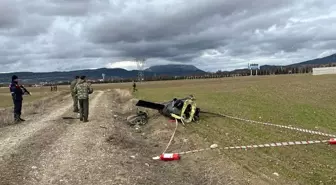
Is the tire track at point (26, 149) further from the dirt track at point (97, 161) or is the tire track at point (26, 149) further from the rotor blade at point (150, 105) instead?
the rotor blade at point (150, 105)

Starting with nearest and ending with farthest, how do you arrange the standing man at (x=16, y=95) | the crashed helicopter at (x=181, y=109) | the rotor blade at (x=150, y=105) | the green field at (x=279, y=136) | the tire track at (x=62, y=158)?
the tire track at (x=62, y=158), the green field at (x=279, y=136), the crashed helicopter at (x=181, y=109), the rotor blade at (x=150, y=105), the standing man at (x=16, y=95)

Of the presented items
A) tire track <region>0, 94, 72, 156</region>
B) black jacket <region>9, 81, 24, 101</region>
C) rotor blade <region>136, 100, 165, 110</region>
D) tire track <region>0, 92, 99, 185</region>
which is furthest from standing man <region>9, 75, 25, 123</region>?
rotor blade <region>136, 100, 165, 110</region>

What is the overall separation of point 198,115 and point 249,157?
7.88 m

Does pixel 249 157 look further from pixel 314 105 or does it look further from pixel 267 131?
pixel 314 105

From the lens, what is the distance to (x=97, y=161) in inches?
477

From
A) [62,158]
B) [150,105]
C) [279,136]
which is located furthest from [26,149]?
[279,136]

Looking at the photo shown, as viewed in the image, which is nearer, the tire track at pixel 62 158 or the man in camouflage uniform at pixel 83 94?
the tire track at pixel 62 158

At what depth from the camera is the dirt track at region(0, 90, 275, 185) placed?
10555 mm

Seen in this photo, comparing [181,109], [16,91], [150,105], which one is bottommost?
[181,109]

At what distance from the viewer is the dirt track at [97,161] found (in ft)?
34.6

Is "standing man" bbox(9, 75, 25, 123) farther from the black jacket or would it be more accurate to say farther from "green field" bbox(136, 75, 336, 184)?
"green field" bbox(136, 75, 336, 184)

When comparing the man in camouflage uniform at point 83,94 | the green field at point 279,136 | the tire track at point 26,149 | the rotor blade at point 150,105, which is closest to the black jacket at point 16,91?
the tire track at point 26,149

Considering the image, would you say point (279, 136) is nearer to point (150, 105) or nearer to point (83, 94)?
point (150, 105)

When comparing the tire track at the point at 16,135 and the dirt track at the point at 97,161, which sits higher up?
the tire track at the point at 16,135
